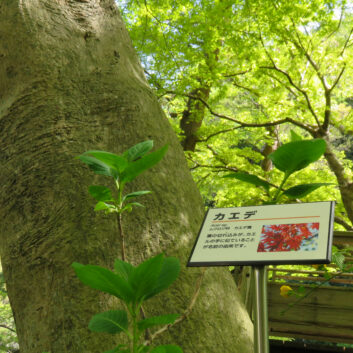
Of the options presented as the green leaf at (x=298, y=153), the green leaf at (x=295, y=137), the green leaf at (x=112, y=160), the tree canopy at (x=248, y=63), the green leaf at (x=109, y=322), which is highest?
the tree canopy at (x=248, y=63)

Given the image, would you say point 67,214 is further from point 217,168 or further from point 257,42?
point 217,168

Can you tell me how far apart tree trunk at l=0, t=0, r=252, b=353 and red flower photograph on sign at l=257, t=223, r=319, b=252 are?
15.1 inches

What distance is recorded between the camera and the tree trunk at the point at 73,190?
1.07 metres

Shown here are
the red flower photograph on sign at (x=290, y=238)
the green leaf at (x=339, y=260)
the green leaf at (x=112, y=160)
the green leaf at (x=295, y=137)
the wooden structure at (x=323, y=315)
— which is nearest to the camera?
the green leaf at (x=112, y=160)

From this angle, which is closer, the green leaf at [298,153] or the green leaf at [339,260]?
the green leaf at [298,153]

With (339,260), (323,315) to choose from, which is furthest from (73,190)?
(323,315)

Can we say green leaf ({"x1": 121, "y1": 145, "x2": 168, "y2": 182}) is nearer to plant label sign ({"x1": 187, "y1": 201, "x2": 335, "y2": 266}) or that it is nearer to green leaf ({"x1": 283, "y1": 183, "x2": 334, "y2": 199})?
plant label sign ({"x1": 187, "y1": 201, "x2": 335, "y2": 266})

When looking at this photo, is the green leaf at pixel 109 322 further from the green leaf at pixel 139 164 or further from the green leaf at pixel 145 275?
the green leaf at pixel 139 164

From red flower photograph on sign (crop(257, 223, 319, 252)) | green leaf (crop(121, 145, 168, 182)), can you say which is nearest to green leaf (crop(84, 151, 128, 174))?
green leaf (crop(121, 145, 168, 182))

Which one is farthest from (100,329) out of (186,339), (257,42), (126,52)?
(257,42)

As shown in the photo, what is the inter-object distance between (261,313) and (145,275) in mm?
327

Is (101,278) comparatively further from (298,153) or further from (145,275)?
(298,153)

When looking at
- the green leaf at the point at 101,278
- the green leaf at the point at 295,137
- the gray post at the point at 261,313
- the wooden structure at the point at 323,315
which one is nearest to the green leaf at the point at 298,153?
the green leaf at the point at 295,137

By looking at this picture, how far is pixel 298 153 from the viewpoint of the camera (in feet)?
2.79
